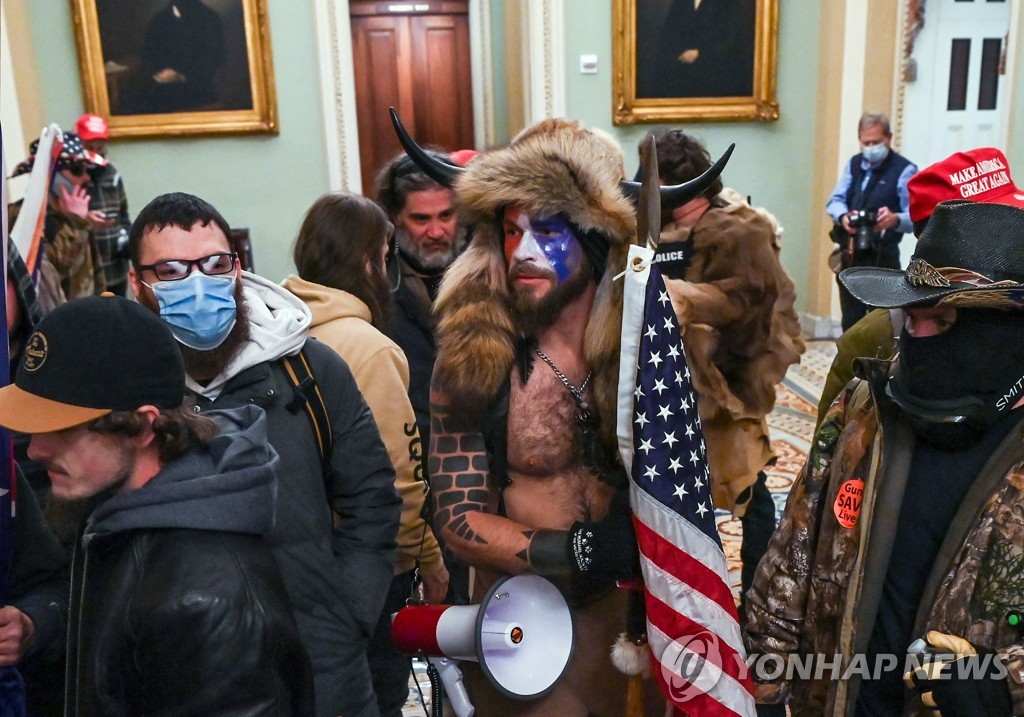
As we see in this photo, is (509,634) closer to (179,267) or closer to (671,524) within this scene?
(671,524)

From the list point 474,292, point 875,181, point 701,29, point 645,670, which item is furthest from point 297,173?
point 645,670

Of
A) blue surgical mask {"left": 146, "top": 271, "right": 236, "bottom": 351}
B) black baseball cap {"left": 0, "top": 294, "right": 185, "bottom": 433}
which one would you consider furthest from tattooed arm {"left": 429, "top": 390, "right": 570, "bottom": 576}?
black baseball cap {"left": 0, "top": 294, "right": 185, "bottom": 433}

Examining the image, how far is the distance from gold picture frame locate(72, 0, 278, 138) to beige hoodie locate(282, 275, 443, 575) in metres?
6.80

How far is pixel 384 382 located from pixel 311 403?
0.51 meters

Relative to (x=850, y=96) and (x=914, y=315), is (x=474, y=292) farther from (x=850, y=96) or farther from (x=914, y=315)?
(x=850, y=96)

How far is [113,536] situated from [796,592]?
149 cm

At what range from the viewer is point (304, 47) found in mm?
Result: 8906

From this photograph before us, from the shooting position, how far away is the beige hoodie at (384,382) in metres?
Result: 2.69

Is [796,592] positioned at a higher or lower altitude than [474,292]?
lower

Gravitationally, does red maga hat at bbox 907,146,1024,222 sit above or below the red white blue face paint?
above

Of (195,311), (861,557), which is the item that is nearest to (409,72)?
(195,311)

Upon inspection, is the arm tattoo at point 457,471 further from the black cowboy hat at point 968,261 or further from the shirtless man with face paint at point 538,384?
the black cowboy hat at point 968,261

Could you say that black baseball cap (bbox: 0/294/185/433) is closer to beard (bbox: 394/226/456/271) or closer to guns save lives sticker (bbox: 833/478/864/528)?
guns save lives sticker (bbox: 833/478/864/528)

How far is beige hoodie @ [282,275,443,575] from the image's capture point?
8.81ft
